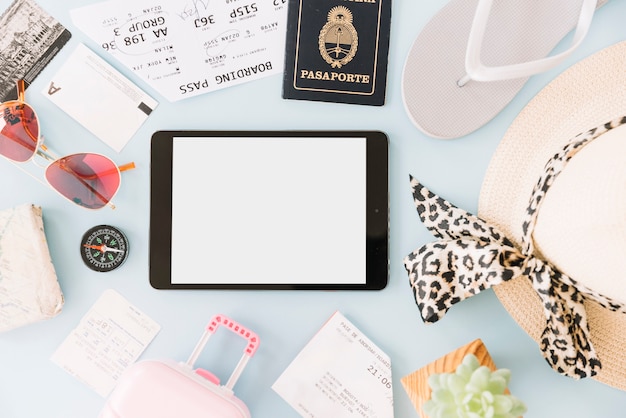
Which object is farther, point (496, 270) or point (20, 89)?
point (20, 89)

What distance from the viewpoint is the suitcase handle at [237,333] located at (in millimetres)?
667

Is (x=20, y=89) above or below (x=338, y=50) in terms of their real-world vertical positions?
below

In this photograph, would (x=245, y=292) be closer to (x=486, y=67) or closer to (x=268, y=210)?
(x=268, y=210)

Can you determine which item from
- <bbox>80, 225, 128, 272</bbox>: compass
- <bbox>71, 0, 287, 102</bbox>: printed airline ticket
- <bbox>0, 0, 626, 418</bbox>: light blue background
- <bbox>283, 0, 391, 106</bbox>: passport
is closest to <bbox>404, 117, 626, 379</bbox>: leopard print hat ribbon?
<bbox>0, 0, 626, 418</bbox>: light blue background

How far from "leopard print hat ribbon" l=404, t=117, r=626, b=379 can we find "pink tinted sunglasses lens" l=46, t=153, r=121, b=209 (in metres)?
0.41

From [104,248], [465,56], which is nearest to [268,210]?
[104,248]

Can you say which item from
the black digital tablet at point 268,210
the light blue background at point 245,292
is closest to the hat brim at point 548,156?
the light blue background at point 245,292

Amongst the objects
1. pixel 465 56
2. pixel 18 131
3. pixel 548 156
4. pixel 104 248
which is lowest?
pixel 104 248

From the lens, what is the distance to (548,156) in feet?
2.05

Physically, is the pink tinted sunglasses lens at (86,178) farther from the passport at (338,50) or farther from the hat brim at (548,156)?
the hat brim at (548,156)

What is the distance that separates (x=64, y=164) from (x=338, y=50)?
0.40m

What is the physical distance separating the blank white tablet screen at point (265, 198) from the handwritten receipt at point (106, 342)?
8cm

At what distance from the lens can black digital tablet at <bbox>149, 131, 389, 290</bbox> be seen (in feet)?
2.26

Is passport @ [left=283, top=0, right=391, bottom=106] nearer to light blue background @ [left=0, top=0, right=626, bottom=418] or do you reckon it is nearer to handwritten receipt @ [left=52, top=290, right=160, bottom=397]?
light blue background @ [left=0, top=0, right=626, bottom=418]
